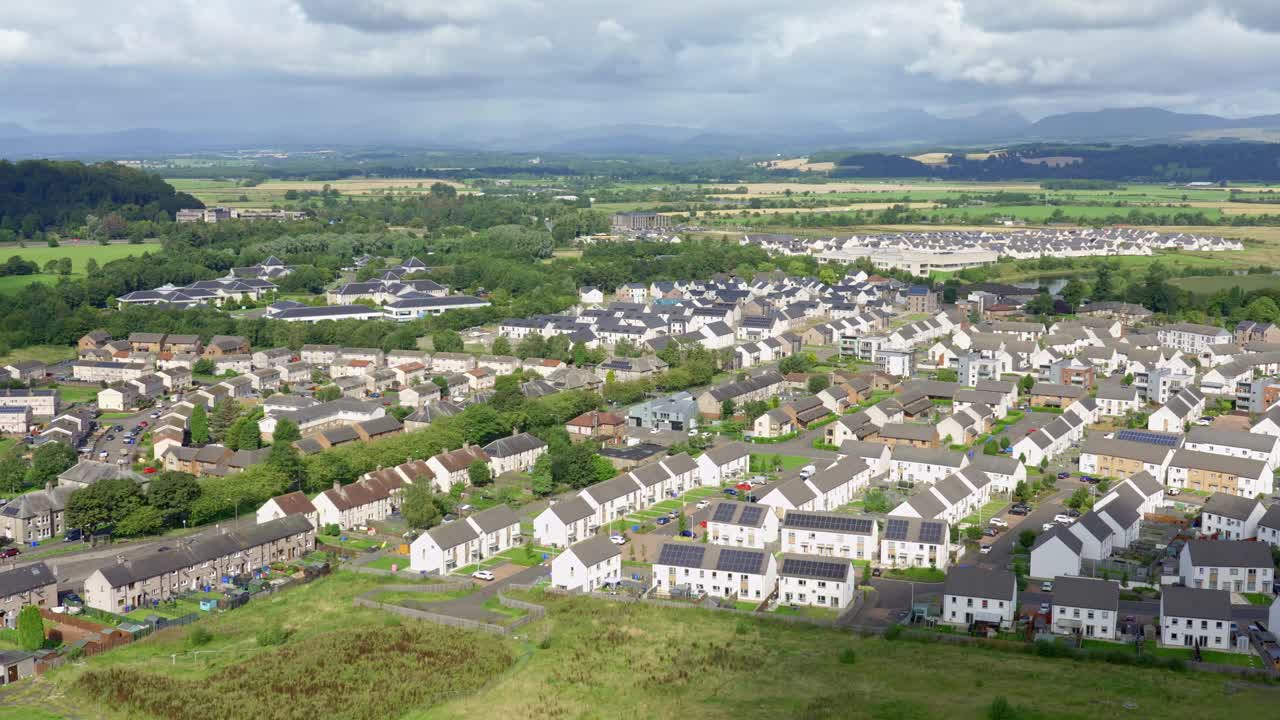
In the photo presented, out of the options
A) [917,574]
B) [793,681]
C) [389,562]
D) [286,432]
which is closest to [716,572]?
[917,574]

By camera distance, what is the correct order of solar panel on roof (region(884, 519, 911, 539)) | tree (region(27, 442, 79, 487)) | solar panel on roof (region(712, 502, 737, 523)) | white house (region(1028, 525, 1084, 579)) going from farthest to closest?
tree (region(27, 442, 79, 487)), solar panel on roof (region(712, 502, 737, 523)), solar panel on roof (region(884, 519, 911, 539)), white house (region(1028, 525, 1084, 579))

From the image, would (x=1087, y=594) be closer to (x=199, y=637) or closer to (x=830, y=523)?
(x=830, y=523)

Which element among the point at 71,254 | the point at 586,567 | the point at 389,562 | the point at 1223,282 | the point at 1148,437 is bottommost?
the point at 389,562

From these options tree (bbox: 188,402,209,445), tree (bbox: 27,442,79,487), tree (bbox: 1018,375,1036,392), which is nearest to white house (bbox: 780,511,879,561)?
tree (bbox: 1018,375,1036,392)

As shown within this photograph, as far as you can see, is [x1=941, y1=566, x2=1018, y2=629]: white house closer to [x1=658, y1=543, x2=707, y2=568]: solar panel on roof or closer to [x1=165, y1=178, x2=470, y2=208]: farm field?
[x1=658, y1=543, x2=707, y2=568]: solar panel on roof

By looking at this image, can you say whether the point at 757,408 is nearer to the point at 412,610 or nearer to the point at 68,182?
the point at 412,610

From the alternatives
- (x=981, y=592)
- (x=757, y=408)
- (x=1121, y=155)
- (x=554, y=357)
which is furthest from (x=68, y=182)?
(x=1121, y=155)
